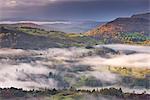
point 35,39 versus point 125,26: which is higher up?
point 125,26

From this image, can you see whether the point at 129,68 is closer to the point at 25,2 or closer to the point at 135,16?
the point at 135,16

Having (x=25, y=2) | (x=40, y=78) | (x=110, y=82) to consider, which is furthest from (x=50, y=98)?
(x=25, y=2)

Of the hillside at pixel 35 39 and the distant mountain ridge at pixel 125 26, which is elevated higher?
the distant mountain ridge at pixel 125 26

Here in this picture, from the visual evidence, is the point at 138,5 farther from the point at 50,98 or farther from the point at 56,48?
the point at 50,98

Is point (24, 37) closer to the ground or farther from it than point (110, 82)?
farther from it

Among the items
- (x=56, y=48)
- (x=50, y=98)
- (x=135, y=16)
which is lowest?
(x=50, y=98)

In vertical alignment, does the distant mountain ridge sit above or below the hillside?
above
